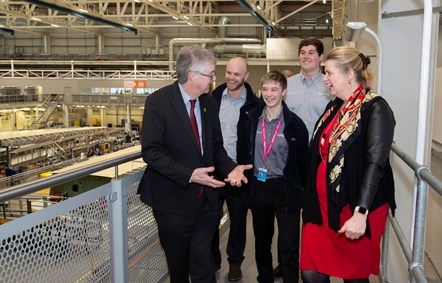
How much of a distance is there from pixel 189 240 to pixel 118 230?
43cm

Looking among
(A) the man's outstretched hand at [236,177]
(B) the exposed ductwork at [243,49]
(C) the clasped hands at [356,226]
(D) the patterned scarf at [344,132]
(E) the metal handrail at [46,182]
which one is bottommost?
(C) the clasped hands at [356,226]

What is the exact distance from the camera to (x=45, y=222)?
1.89 m

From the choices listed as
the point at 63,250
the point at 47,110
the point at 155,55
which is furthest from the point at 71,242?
the point at 155,55

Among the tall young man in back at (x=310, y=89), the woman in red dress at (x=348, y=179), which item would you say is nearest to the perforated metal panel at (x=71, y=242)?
the woman in red dress at (x=348, y=179)

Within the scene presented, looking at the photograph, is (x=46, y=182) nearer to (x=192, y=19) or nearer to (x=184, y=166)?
(x=184, y=166)

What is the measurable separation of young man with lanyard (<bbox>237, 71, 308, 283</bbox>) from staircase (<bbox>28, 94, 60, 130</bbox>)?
17814 mm

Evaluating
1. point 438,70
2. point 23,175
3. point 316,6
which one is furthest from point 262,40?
point 438,70

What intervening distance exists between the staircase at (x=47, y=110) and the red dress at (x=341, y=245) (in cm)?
1870

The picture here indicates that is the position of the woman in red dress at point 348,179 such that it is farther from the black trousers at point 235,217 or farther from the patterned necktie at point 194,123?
the black trousers at point 235,217

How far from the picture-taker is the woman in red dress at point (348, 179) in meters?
1.85

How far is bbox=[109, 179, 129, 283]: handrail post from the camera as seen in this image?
8.08 ft

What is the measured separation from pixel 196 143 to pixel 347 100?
31.7 inches

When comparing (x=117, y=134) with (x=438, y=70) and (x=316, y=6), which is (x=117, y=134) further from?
(x=316, y=6)

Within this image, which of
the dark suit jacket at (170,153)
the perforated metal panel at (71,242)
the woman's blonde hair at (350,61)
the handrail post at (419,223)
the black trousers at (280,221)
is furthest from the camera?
the black trousers at (280,221)
